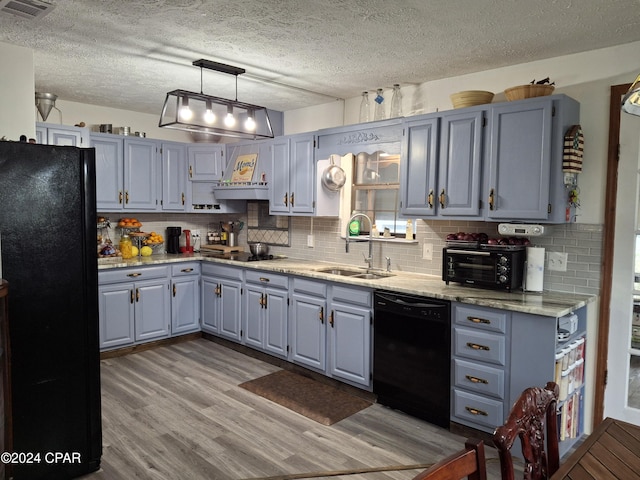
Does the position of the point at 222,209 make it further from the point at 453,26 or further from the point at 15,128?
the point at 453,26

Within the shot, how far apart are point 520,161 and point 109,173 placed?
3.83 m

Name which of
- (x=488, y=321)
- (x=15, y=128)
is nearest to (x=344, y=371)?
(x=488, y=321)

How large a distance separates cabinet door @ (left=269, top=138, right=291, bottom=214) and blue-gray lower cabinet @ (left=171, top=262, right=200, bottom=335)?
1.12 metres

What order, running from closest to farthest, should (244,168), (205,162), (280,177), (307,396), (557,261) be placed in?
(557,261) < (307,396) < (280,177) < (244,168) < (205,162)

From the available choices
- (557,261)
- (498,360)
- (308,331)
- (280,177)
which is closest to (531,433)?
(498,360)

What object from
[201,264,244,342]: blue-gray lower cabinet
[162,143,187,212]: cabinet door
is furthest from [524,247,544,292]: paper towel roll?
[162,143,187,212]: cabinet door

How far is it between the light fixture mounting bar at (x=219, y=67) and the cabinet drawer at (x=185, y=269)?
7.09ft

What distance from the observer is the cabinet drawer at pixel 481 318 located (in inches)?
116

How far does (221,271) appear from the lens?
16.3ft

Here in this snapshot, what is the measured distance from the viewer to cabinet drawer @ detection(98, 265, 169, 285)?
14.8 feet

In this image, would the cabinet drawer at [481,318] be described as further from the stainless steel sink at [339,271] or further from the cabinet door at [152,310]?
the cabinet door at [152,310]

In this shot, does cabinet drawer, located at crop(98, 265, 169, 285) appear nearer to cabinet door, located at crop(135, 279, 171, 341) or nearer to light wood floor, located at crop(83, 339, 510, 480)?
cabinet door, located at crop(135, 279, 171, 341)

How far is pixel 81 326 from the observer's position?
2.60 meters

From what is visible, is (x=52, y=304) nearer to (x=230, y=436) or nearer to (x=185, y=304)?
(x=230, y=436)
